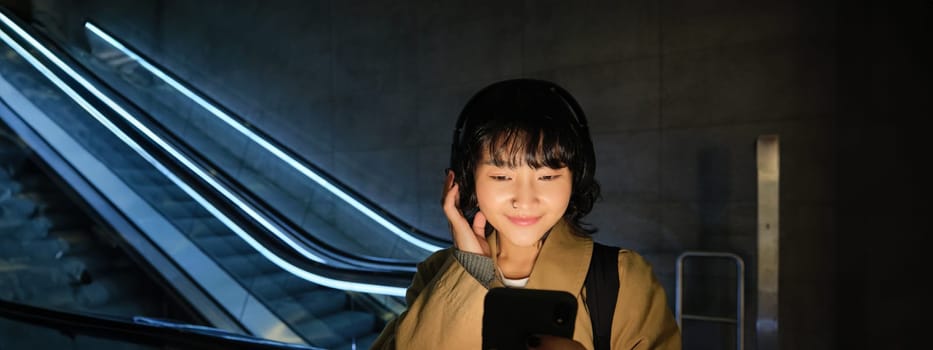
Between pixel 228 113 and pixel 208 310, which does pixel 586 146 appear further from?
pixel 228 113

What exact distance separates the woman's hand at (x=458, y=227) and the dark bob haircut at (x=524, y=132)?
1.3 inches

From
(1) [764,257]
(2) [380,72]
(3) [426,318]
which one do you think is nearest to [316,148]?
(2) [380,72]

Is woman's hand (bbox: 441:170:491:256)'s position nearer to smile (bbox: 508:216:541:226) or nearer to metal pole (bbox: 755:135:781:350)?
smile (bbox: 508:216:541:226)

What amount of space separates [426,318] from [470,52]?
14.3 ft

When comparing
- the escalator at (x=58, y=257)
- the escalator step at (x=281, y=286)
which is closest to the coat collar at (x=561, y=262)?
the escalator step at (x=281, y=286)

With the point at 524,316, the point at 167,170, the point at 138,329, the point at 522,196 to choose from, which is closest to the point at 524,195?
the point at 522,196

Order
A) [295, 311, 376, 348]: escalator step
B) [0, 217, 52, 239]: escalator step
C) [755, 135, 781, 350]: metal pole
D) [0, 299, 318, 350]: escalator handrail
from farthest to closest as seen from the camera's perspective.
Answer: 1. [0, 217, 52, 239]: escalator step
2. [295, 311, 376, 348]: escalator step
3. [755, 135, 781, 350]: metal pole
4. [0, 299, 318, 350]: escalator handrail

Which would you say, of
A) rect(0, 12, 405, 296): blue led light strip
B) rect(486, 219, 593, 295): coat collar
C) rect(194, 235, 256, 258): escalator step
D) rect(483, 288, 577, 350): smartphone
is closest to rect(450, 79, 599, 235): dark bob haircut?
rect(486, 219, 593, 295): coat collar

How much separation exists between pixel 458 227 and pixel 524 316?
0.25m

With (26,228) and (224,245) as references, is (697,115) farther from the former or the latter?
(26,228)

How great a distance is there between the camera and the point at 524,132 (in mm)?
969

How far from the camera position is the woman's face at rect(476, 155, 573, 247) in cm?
98

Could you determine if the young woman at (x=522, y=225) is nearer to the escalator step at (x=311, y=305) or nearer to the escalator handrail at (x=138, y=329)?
the escalator handrail at (x=138, y=329)

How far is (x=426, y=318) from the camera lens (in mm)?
955
